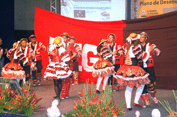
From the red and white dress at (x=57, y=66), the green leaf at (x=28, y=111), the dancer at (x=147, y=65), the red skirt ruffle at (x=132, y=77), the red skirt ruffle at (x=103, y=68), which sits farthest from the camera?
the red skirt ruffle at (x=103, y=68)

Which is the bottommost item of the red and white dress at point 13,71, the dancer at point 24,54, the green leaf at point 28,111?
the green leaf at point 28,111

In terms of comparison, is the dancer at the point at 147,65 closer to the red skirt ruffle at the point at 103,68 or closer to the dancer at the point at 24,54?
the red skirt ruffle at the point at 103,68

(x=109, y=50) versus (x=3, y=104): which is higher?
(x=109, y=50)

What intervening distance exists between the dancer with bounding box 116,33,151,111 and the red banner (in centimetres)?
291

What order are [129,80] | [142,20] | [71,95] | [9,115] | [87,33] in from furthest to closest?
[87,33]
[142,20]
[71,95]
[129,80]
[9,115]

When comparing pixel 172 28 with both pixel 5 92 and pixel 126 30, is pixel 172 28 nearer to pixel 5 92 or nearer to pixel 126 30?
pixel 126 30

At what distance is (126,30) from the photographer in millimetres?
7121

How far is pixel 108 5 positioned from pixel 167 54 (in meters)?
3.63

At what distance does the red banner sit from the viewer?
746cm

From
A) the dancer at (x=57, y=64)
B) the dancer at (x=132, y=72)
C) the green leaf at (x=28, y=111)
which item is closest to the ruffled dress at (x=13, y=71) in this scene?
the dancer at (x=57, y=64)

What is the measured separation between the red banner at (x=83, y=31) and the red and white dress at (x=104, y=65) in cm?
164

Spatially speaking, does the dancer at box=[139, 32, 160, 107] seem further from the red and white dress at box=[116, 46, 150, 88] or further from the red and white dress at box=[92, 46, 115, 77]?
the red and white dress at box=[92, 46, 115, 77]

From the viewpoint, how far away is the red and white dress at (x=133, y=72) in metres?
4.11

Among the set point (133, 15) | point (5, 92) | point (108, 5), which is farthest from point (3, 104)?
point (133, 15)
